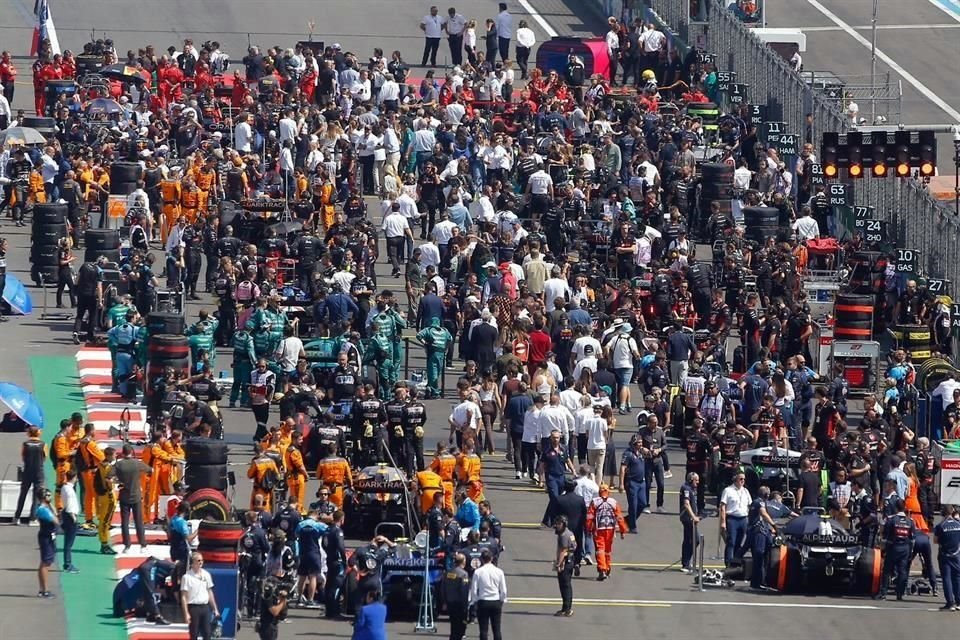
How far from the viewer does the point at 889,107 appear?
2667 inches

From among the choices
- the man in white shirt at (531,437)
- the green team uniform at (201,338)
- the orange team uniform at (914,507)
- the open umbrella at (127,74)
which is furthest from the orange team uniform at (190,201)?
the orange team uniform at (914,507)

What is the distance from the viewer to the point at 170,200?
5291cm

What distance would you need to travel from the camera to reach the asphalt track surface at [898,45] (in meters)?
69.2

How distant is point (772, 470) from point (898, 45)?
37.4m

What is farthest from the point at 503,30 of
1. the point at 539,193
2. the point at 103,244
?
the point at 103,244

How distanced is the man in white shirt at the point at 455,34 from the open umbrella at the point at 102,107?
1201cm

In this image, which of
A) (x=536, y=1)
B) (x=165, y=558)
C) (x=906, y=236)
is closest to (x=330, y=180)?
(x=906, y=236)

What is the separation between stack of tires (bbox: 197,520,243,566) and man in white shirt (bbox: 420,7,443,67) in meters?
36.3

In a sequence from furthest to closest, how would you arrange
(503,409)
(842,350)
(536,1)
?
(536,1) < (842,350) < (503,409)

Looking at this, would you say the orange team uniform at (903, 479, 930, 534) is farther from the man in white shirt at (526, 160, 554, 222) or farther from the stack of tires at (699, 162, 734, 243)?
the stack of tires at (699, 162, 734, 243)

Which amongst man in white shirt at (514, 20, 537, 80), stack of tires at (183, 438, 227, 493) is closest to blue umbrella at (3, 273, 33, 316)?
stack of tires at (183, 438, 227, 493)

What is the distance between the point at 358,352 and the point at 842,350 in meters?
8.49

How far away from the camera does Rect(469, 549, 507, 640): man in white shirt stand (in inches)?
1292

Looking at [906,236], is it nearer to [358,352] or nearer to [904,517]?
[358,352]
